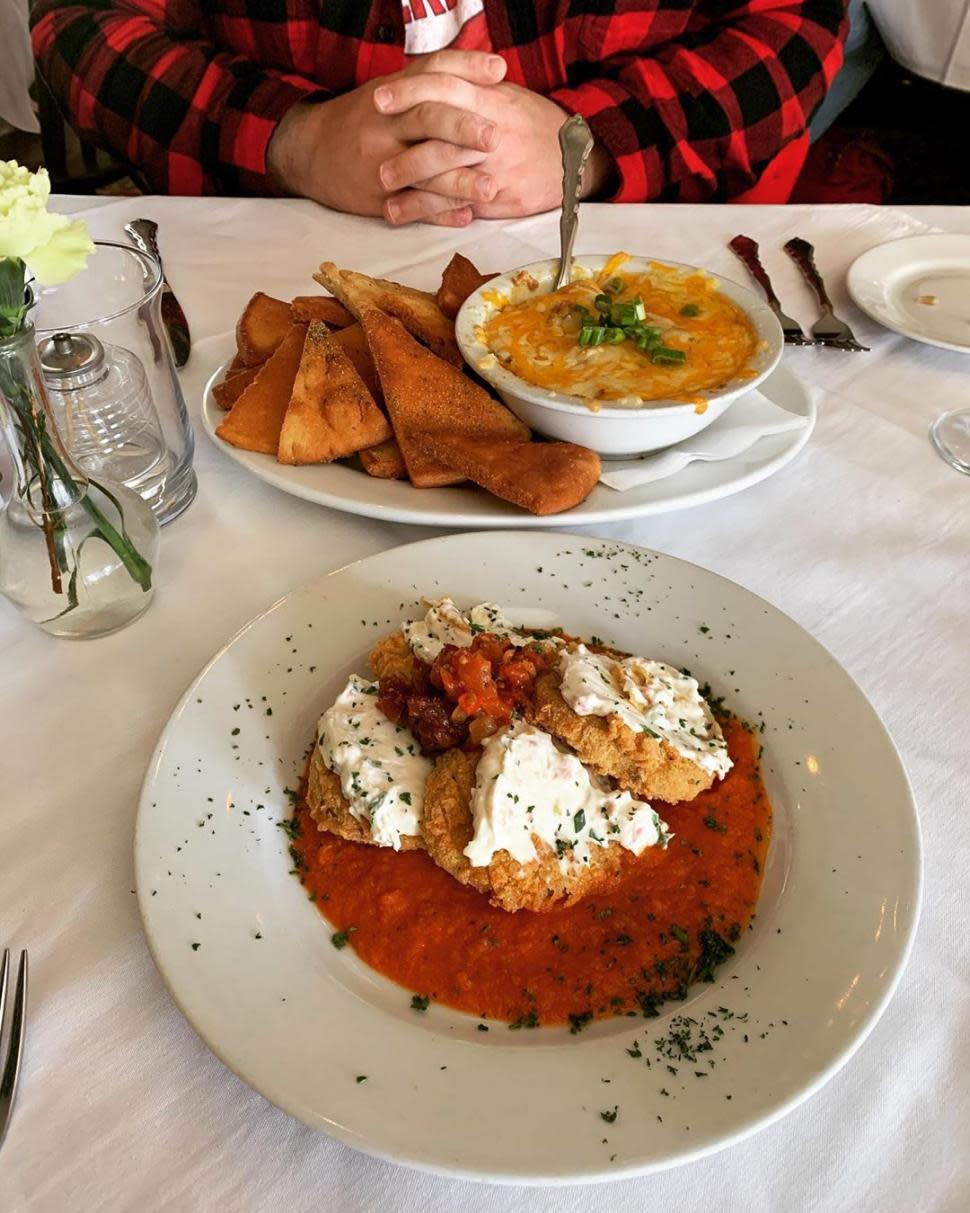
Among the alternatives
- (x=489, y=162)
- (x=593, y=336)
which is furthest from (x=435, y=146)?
(x=593, y=336)

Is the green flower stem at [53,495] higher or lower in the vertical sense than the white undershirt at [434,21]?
lower

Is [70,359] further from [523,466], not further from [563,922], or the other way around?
[563,922]

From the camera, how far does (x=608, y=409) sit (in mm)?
1493

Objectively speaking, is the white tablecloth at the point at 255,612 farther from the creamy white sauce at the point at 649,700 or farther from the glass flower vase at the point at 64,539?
the creamy white sauce at the point at 649,700

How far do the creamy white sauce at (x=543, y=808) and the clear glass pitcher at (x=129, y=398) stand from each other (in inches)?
30.8

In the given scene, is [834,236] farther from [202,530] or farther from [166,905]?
[166,905]

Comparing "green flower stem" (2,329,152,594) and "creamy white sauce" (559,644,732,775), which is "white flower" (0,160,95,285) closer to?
"green flower stem" (2,329,152,594)

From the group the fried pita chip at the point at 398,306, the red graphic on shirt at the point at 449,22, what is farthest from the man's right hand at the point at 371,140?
the fried pita chip at the point at 398,306

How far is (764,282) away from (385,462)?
105 cm

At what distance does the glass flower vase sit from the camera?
4.03 feet

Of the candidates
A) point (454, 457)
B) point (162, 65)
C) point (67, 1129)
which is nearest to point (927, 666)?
point (454, 457)

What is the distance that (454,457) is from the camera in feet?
4.98

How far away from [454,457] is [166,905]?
2.66 ft

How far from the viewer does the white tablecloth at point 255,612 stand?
0.87 metres
